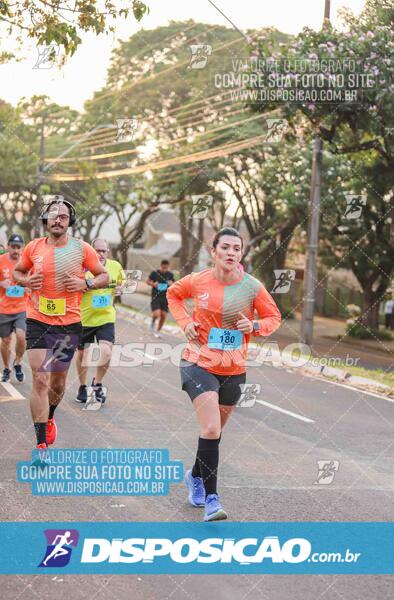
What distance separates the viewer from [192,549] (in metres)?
6.02

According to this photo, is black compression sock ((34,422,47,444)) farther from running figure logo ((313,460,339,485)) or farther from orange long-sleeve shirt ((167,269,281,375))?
running figure logo ((313,460,339,485))

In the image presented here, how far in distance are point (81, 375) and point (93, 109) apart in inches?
1596

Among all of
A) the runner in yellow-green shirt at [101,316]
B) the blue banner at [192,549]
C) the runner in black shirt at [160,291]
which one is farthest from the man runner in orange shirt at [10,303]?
the runner in black shirt at [160,291]

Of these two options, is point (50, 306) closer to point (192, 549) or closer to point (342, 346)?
point (192, 549)

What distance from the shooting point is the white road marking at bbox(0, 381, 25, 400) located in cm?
1193

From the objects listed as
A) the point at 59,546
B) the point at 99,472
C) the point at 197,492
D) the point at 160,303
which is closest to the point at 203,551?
the point at 59,546

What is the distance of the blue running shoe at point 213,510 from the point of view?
21.7 ft

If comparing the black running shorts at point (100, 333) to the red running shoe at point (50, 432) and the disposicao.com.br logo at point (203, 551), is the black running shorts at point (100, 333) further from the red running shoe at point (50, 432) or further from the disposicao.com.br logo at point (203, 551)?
the disposicao.com.br logo at point (203, 551)

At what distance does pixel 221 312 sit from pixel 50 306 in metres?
1.92

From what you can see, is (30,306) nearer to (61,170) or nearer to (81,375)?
(81,375)

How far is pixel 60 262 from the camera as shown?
8367 mm

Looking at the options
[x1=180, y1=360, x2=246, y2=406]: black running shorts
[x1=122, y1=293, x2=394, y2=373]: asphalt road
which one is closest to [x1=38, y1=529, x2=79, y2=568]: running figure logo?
[x1=180, y1=360, x2=246, y2=406]: black running shorts

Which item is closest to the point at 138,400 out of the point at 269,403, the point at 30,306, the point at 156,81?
the point at 269,403

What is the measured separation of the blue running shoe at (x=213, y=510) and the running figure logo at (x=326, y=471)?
1567 millimetres
